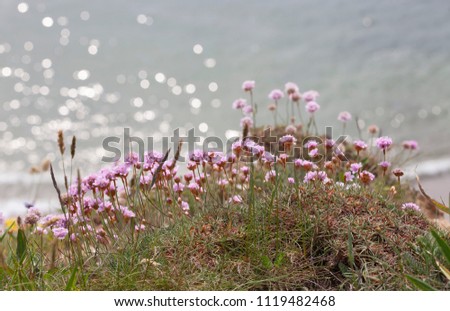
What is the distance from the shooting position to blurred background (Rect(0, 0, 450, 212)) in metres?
9.56

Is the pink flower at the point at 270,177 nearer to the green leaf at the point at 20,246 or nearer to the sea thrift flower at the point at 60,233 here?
the sea thrift flower at the point at 60,233

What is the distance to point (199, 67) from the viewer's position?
11453mm

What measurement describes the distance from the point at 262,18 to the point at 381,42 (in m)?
2.71

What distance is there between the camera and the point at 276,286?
2.64 metres

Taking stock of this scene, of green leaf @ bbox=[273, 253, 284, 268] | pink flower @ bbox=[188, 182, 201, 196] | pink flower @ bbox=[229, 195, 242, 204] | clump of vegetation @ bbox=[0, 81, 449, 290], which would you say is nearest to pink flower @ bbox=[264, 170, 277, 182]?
clump of vegetation @ bbox=[0, 81, 449, 290]

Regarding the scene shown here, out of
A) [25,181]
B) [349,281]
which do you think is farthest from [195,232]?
[25,181]

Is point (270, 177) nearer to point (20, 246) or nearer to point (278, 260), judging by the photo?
point (278, 260)

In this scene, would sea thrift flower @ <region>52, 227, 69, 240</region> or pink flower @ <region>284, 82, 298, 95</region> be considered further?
pink flower @ <region>284, 82, 298, 95</region>

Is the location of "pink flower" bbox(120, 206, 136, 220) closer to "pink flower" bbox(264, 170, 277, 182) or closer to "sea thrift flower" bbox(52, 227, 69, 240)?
"sea thrift flower" bbox(52, 227, 69, 240)

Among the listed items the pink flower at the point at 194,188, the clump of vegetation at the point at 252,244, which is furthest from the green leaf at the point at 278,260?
the pink flower at the point at 194,188

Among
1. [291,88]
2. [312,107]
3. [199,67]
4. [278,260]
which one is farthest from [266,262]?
[199,67]

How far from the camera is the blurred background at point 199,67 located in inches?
376

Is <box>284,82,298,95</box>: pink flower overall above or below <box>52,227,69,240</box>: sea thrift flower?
above
